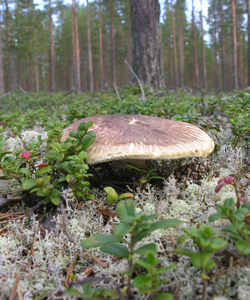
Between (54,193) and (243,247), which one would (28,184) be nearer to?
(54,193)

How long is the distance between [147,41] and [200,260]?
634 cm

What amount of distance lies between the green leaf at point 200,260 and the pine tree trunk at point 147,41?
5645 mm

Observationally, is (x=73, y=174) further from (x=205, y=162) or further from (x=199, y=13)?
(x=199, y=13)

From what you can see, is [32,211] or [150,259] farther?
[32,211]

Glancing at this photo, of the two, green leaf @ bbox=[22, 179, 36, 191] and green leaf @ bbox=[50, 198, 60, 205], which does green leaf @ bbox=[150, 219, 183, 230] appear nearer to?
green leaf @ bbox=[50, 198, 60, 205]

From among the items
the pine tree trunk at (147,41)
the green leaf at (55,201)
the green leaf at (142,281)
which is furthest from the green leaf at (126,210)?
the pine tree trunk at (147,41)

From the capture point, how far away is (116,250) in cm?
99

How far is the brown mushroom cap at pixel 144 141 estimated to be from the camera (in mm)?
1448

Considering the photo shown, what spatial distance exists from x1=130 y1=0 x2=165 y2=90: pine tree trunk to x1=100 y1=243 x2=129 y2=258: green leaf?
5.60 meters

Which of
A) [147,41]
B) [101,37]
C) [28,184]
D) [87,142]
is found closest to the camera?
[28,184]

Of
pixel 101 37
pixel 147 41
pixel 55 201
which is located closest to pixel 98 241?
pixel 55 201

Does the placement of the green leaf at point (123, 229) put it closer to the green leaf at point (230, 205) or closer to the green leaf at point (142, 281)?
the green leaf at point (142, 281)

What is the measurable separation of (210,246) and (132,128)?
1.04m

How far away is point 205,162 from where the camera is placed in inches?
84.7
